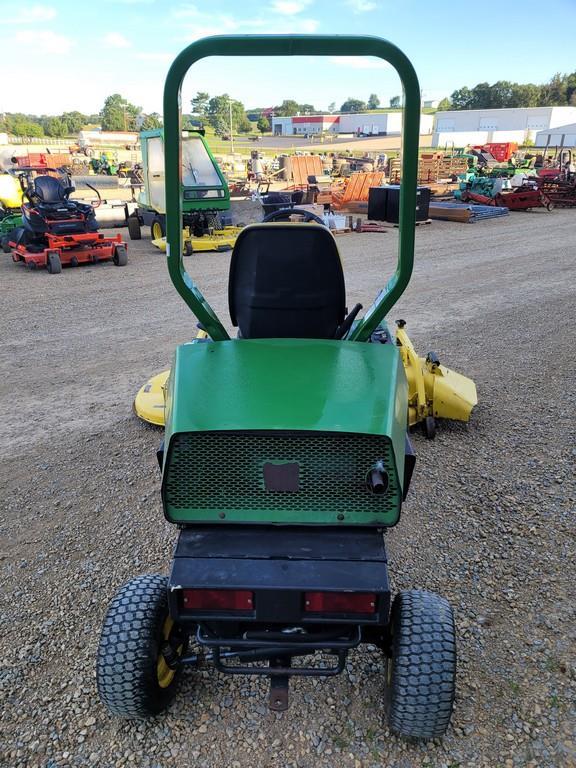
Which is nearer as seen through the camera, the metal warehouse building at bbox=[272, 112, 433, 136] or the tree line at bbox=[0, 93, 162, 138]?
the tree line at bbox=[0, 93, 162, 138]

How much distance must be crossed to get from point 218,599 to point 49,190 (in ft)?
32.4

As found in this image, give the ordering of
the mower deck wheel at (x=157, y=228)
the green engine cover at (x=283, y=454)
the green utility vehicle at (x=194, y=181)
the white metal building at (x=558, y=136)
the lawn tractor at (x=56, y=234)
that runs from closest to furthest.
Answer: the green engine cover at (x=283, y=454), the lawn tractor at (x=56, y=234), the green utility vehicle at (x=194, y=181), the mower deck wheel at (x=157, y=228), the white metal building at (x=558, y=136)

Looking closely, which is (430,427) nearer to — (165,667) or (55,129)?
(165,667)

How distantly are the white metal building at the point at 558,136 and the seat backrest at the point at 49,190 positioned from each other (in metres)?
36.8

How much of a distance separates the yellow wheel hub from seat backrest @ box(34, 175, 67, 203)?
9.34m

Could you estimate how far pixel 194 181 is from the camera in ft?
35.2

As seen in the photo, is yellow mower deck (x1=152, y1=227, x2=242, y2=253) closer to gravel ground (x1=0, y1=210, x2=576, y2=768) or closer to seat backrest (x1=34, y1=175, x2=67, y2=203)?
seat backrest (x1=34, y1=175, x2=67, y2=203)

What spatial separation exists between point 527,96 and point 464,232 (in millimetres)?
86141

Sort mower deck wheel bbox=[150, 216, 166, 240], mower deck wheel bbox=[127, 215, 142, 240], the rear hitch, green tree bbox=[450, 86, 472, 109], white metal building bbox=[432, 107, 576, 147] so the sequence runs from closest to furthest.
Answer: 1. the rear hitch
2. mower deck wheel bbox=[150, 216, 166, 240]
3. mower deck wheel bbox=[127, 215, 142, 240]
4. white metal building bbox=[432, 107, 576, 147]
5. green tree bbox=[450, 86, 472, 109]

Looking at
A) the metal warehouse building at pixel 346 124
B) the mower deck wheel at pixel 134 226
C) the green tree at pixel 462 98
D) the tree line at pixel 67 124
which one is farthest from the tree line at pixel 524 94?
the mower deck wheel at pixel 134 226

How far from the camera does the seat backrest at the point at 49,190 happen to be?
32.3 feet

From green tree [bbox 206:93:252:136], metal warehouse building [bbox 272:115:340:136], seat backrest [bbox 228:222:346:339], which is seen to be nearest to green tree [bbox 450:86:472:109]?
metal warehouse building [bbox 272:115:340:136]

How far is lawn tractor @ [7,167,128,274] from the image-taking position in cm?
967

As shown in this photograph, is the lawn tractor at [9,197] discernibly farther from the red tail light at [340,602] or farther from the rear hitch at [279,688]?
the red tail light at [340,602]
